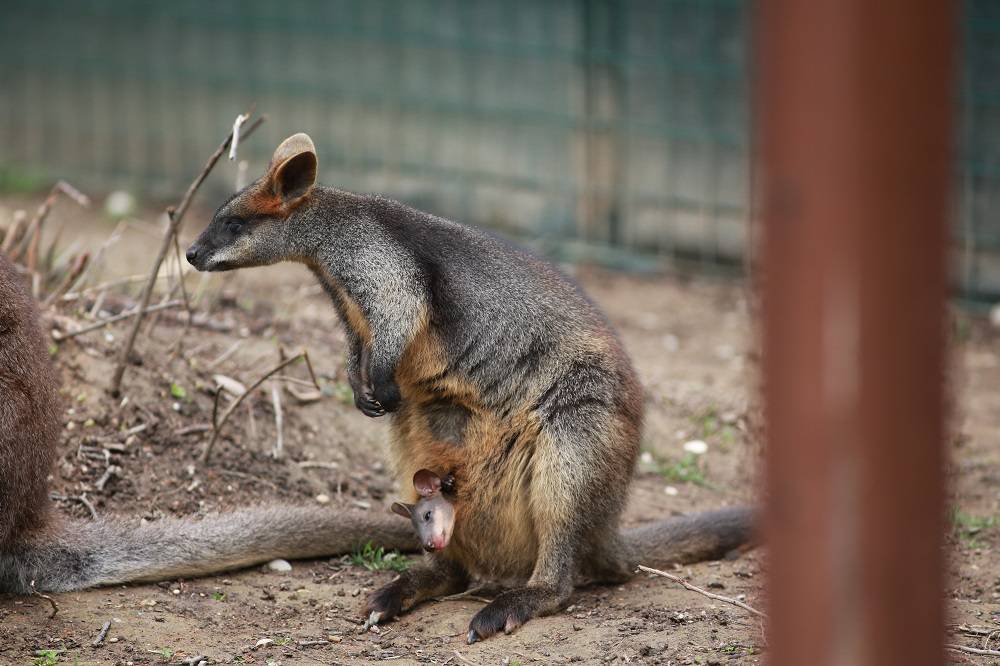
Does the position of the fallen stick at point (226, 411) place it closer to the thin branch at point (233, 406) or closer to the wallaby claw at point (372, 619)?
the thin branch at point (233, 406)

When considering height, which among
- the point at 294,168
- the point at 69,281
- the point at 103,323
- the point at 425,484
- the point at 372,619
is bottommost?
the point at 372,619

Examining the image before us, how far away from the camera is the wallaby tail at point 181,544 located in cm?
468

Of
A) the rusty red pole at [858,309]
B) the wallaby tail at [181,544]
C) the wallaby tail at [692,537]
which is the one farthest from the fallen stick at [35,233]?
the rusty red pole at [858,309]

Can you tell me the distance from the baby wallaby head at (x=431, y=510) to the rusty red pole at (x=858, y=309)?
2.90 meters

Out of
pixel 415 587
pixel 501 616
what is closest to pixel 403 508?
pixel 415 587

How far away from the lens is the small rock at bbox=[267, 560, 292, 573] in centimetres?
510

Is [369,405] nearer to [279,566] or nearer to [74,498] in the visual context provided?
[279,566]

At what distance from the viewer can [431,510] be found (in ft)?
15.5

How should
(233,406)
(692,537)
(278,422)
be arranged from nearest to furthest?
(692,537)
(233,406)
(278,422)

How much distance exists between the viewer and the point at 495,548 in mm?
4875

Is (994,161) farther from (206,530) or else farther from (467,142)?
(206,530)

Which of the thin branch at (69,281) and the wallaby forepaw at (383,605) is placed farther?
the thin branch at (69,281)

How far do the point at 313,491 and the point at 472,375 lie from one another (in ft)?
4.22

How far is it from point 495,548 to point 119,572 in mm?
1344
